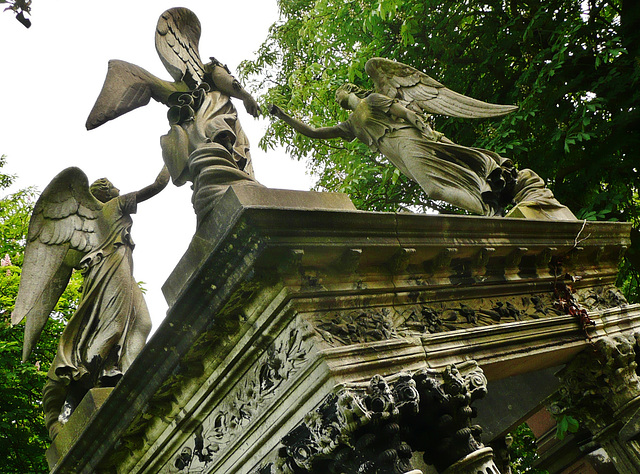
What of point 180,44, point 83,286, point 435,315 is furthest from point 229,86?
point 435,315

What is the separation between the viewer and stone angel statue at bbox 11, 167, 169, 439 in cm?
444

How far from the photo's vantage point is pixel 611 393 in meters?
4.86

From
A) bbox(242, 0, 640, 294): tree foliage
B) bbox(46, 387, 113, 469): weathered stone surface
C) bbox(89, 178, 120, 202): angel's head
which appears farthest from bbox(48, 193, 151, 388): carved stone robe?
bbox(242, 0, 640, 294): tree foliage

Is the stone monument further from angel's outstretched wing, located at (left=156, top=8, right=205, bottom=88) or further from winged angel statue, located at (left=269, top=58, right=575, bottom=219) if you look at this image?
winged angel statue, located at (left=269, top=58, right=575, bottom=219)

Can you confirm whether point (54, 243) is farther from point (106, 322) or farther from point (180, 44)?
point (180, 44)

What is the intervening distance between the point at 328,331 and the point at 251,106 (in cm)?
275

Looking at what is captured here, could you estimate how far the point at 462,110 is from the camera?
5.70 meters

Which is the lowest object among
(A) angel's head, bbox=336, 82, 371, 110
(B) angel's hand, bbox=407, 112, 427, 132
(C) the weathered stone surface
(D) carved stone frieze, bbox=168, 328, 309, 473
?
(D) carved stone frieze, bbox=168, 328, 309, 473

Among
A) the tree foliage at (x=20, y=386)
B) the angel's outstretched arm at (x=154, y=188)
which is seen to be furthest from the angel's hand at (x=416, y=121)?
the tree foliage at (x=20, y=386)

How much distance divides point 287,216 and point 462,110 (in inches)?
127

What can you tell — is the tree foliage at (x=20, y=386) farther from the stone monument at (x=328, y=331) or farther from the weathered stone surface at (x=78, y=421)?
the stone monument at (x=328, y=331)

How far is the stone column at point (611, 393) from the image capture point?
15.5 ft

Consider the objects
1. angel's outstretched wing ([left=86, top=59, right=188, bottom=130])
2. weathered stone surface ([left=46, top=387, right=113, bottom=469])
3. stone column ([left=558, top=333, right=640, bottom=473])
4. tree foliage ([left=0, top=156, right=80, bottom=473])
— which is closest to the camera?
weathered stone surface ([left=46, top=387, right=113, bottom=469])

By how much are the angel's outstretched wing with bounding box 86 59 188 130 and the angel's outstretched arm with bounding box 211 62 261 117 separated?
0.94ft
